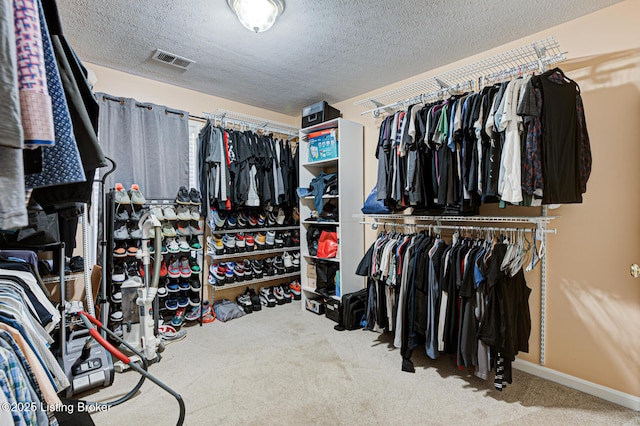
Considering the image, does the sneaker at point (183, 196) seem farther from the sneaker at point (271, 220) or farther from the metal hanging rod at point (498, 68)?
the metal hanging rod at point (498, 68)

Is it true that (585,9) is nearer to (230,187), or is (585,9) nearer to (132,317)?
(230,187)

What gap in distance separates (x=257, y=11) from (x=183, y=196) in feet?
6.43

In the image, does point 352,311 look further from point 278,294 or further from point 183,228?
point 183,228

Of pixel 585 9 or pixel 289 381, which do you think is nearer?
pixel 585 9

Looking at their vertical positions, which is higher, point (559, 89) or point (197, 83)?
point (197, 83)

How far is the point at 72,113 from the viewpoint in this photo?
31.9 inches

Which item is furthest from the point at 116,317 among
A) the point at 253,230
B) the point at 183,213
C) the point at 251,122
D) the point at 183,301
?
the point at 251,122

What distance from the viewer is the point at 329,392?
2.01 m

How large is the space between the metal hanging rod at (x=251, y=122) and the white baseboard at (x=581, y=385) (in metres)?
3.50

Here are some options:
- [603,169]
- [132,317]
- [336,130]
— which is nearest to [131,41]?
[336,130]

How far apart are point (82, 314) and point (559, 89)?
3291mm

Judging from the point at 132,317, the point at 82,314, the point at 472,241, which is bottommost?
the point at 132,317

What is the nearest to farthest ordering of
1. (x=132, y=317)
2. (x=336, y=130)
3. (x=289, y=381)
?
1. (x=289, y=381)
2. (x=132, y=317)
3. (x=336, y=130)

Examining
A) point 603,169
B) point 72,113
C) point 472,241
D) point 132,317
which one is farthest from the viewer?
point 132,317
